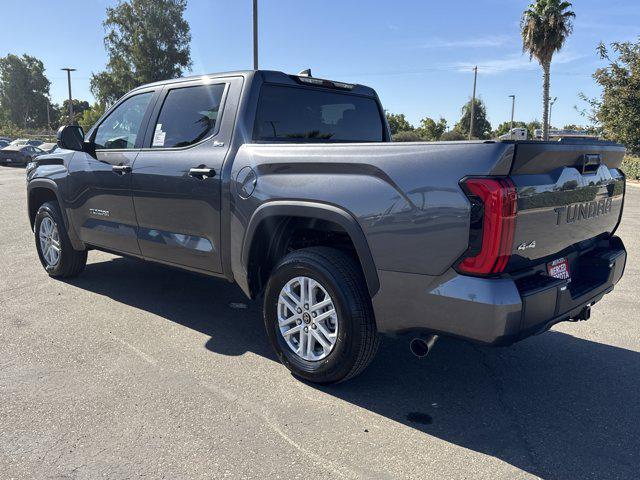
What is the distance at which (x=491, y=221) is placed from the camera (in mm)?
2451

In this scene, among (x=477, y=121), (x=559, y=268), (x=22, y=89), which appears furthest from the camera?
(x=22, y=89)

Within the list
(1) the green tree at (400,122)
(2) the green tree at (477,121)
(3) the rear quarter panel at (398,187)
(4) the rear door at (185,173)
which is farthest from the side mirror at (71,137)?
(2) the green tree at (477,121)

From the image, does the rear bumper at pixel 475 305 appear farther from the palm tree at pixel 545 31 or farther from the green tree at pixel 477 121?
the green tree at pixel 477 121

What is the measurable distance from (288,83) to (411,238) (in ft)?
6.52

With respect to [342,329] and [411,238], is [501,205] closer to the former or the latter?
[411,238]

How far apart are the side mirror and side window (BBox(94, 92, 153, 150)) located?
0.18 metres

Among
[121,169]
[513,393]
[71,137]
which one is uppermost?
[71,137]

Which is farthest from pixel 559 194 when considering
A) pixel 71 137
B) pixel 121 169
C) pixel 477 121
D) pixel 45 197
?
pixel 477 121

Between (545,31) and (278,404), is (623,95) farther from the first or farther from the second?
(278,404)

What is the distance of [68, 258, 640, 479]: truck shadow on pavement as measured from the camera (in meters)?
2.64

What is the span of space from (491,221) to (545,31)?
1301 inches

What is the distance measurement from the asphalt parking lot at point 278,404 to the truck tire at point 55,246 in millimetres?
829

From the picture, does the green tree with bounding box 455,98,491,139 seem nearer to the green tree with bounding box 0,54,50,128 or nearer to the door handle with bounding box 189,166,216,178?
the door handle with bounding box 189,166,216,178

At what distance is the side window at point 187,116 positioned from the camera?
399 centimetres
